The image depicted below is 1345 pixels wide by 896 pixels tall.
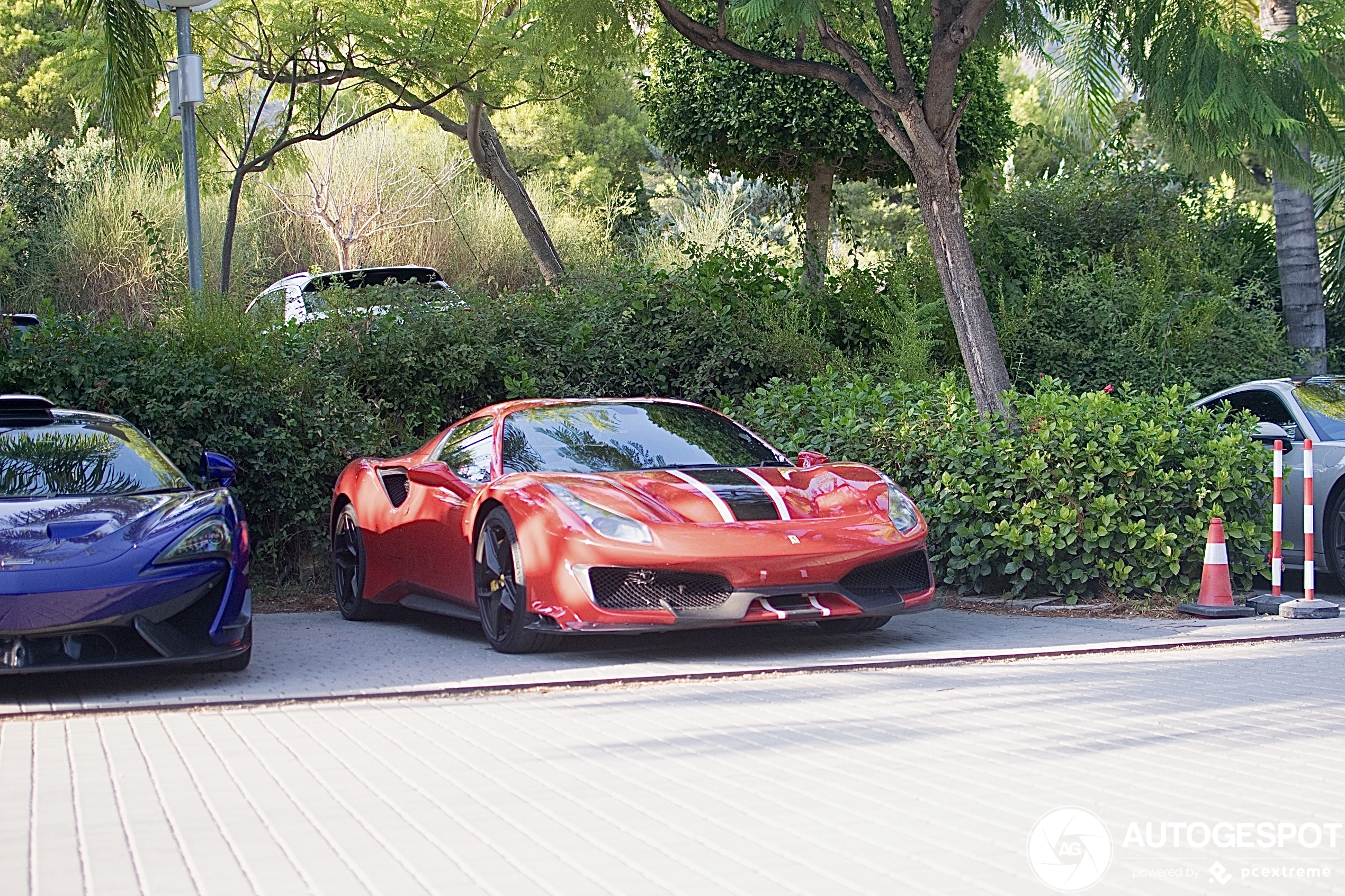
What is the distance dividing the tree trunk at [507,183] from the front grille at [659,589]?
11.2m

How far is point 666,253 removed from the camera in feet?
80.5

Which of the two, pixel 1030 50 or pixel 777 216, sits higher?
pixel 777 216

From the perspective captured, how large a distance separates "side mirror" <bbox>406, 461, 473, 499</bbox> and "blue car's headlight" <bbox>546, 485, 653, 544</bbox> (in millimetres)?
918

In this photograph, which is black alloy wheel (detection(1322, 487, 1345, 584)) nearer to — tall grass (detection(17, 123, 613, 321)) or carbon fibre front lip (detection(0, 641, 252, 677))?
carbon fibre front lip (detection(0, 641, 252, 677))

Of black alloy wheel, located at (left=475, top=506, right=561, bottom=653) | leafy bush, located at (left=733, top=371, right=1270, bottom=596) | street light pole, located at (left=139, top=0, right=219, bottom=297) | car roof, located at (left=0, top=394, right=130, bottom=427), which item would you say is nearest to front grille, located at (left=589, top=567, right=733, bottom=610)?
black alloy wheel, located at (left=475, top=506, right=561, bottom=653)

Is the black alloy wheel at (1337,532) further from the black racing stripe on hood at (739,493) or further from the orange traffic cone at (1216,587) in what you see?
the black racing stripe on hood at (739,493)

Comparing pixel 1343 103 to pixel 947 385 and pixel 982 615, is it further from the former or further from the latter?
pixel 982 615

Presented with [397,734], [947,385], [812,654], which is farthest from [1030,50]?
[397,734]

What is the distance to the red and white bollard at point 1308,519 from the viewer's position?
898 cm

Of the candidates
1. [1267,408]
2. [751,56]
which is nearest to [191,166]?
[751,56]

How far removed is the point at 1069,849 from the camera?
3.98 metres

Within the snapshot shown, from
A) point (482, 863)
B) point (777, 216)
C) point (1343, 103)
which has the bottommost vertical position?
point (482, 863)

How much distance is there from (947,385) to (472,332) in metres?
4.00

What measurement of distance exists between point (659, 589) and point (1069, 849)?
345cm
